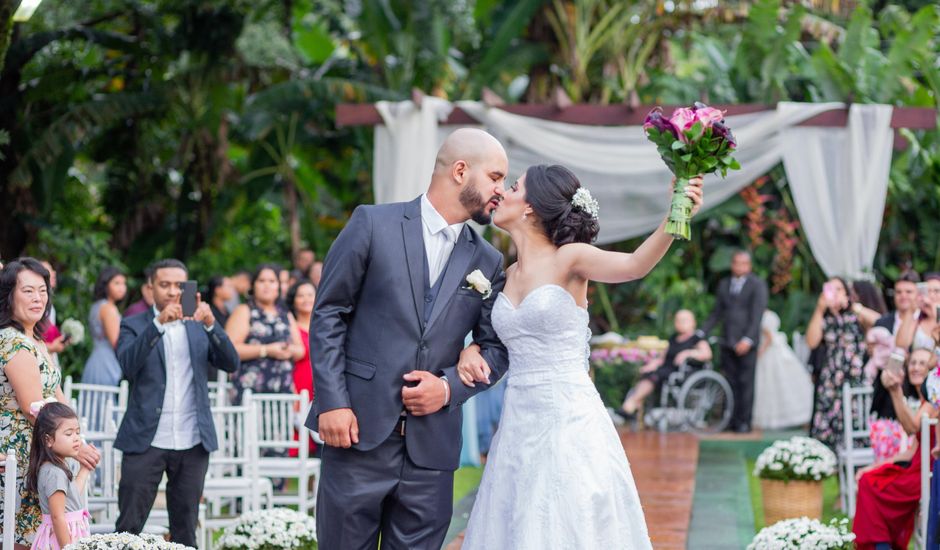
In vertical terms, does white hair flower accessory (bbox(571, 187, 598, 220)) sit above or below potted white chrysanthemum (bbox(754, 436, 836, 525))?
above

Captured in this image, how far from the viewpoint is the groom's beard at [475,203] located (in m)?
4.07

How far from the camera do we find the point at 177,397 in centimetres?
571

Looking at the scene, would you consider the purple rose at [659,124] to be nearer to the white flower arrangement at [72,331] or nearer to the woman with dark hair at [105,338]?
the woman with dark hair at [105,338]

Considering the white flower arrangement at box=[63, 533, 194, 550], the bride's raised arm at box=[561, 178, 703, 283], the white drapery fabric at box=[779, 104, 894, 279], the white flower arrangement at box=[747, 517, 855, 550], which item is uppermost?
the white drapery fabric at box=[779, 104, 894, 279]

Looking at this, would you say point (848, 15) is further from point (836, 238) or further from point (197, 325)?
point (197, 325)

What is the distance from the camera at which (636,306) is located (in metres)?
15.1

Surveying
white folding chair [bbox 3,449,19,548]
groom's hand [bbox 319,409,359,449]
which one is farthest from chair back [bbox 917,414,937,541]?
white folding chair [bbox 3,449,19,548]

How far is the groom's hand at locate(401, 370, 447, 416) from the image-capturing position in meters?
3.95

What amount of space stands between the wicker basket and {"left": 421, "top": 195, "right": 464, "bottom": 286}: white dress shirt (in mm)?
4371

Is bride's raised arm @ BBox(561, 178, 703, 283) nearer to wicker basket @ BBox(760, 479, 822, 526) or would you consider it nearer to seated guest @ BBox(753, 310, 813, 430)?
wicker basket @ BBox(760, 479, 822, 526)

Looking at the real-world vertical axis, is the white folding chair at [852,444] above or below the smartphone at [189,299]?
below

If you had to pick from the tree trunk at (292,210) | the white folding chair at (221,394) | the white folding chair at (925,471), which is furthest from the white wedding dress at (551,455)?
the tree trunk at (292,210)

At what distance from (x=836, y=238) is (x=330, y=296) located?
8274mm

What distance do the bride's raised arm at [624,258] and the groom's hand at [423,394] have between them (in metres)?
0.61
